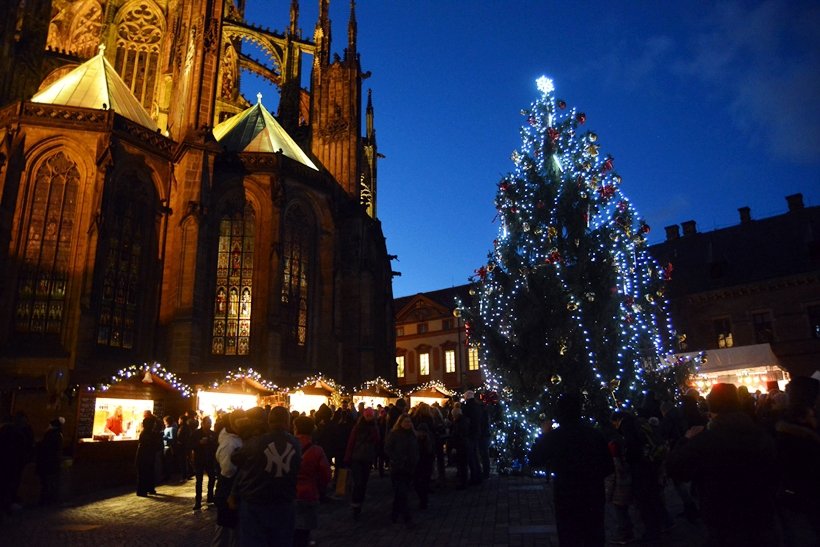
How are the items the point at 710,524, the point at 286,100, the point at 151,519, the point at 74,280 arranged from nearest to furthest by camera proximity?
1. the point at 710,524
2. the point at 151,519
3. the point at 74,280
4. the point at 286,100

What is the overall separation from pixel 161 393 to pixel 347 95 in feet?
65.2

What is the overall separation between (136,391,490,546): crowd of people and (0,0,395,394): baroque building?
638 cm

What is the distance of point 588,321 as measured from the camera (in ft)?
41.7

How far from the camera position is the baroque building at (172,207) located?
19406 mm

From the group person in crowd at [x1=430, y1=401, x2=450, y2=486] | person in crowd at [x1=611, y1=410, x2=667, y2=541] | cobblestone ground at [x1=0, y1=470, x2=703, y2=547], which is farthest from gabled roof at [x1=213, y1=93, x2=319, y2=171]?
person in crowd at [x1=611, y1=410, x2=667, y2=541]

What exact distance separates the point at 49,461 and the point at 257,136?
17542mm

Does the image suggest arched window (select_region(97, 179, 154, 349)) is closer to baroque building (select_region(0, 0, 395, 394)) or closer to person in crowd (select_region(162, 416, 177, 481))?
baroque building (select_region(0, 0, 395, 394))

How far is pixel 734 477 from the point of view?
3.29 m

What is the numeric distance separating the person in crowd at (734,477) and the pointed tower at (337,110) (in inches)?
1023

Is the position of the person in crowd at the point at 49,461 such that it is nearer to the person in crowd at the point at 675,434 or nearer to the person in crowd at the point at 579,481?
the person in crowd at the point at 579,481

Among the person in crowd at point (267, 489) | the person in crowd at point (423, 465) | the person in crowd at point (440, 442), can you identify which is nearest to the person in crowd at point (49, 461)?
the person in crowd at point (423, 465)

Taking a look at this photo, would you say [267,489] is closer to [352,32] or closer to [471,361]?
[352,32]

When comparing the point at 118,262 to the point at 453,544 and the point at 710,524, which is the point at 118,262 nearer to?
the point at 453,544

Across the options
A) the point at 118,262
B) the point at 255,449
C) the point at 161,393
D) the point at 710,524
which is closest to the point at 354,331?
the point at 118,262
